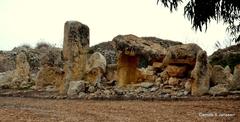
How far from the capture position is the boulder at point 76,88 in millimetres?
20469

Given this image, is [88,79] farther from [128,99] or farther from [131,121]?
[131,121]

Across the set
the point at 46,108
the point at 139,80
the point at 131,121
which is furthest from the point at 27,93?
the point at 131,121

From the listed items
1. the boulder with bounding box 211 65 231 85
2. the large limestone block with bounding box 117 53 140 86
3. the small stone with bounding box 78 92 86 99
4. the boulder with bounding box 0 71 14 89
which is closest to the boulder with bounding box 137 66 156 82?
the large limestone block with bounding box 117 53 140 86

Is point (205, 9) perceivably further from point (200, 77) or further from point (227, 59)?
point (227, 59)

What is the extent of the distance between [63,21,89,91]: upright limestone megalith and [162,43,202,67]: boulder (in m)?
3.65

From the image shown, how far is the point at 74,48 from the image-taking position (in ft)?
69.6

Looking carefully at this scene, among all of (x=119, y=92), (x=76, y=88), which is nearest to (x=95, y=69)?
(x=76, y=88)

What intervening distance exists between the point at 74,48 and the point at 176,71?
4369mm

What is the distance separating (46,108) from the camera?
51.0ft

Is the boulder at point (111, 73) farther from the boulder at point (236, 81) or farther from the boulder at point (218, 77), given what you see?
the boulder at point (236, 81)

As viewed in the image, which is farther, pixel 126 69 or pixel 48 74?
pixel 48 74

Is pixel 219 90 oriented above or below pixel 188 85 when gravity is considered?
below

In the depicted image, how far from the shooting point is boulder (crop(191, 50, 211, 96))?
18.8m

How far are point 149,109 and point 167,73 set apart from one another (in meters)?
7.08
